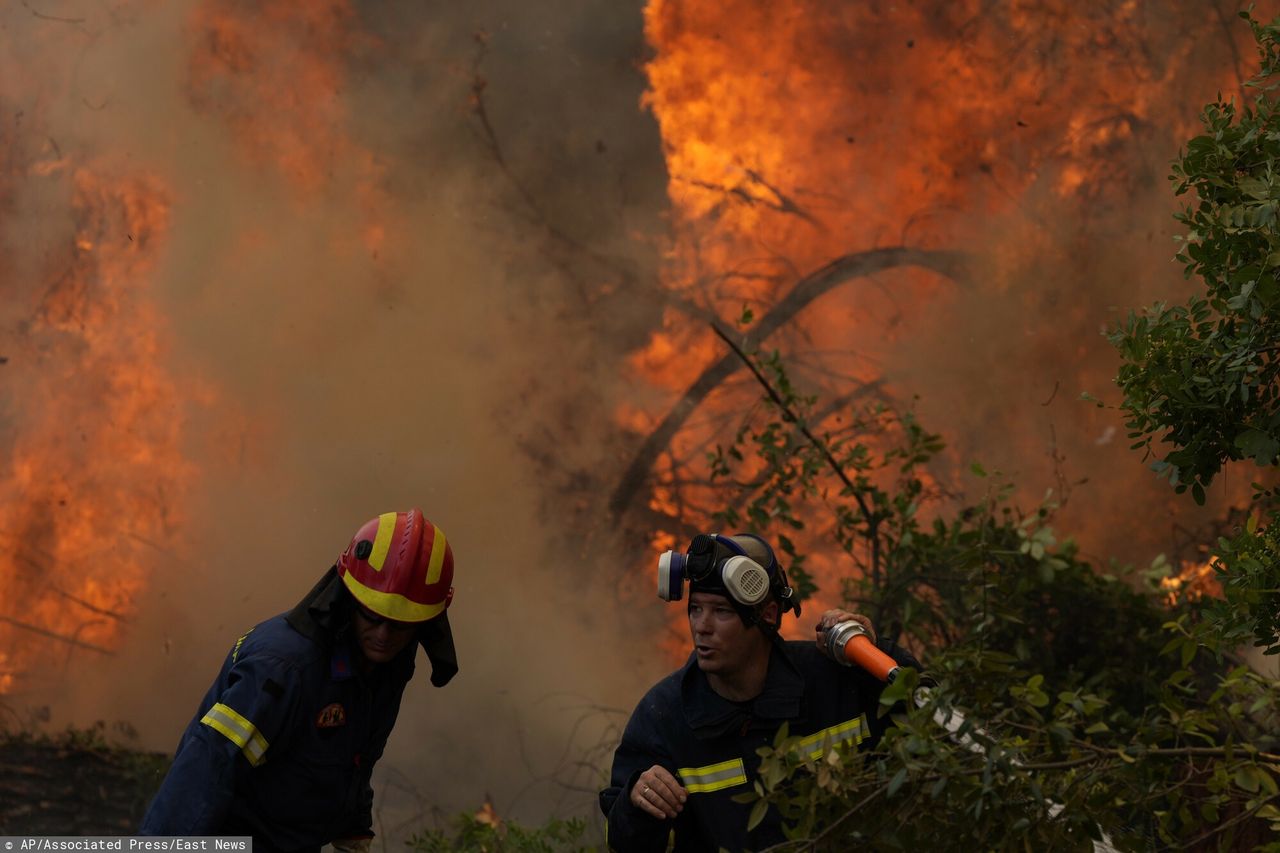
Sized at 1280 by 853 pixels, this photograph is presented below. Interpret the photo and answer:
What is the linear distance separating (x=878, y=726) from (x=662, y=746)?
0.61 m

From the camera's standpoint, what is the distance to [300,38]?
7477 millimetres

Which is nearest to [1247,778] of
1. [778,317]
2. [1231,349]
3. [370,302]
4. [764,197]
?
[1231,349]

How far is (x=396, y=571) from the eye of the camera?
→ 360 cm

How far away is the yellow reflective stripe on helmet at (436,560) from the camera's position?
3648 mm

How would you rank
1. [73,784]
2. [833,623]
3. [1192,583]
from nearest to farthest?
[833,623] < [1192,583] < [73,784]

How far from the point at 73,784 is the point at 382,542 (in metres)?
4.53

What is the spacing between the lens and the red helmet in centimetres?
359

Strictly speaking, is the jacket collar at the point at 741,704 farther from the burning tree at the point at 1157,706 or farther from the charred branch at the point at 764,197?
Result: the charred branch at the point at 764,197

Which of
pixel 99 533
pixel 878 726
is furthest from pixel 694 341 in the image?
pixel 878 726

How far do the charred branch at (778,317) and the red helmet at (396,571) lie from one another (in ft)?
12.7

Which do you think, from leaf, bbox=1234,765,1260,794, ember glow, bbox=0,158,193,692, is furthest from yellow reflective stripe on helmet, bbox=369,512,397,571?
ember glow, bbox=0,158,193,692

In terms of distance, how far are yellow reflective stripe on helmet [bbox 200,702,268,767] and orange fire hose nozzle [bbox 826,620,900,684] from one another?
1507mm

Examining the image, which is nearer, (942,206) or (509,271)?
(509,271)

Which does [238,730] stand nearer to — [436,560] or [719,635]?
[436,560]
